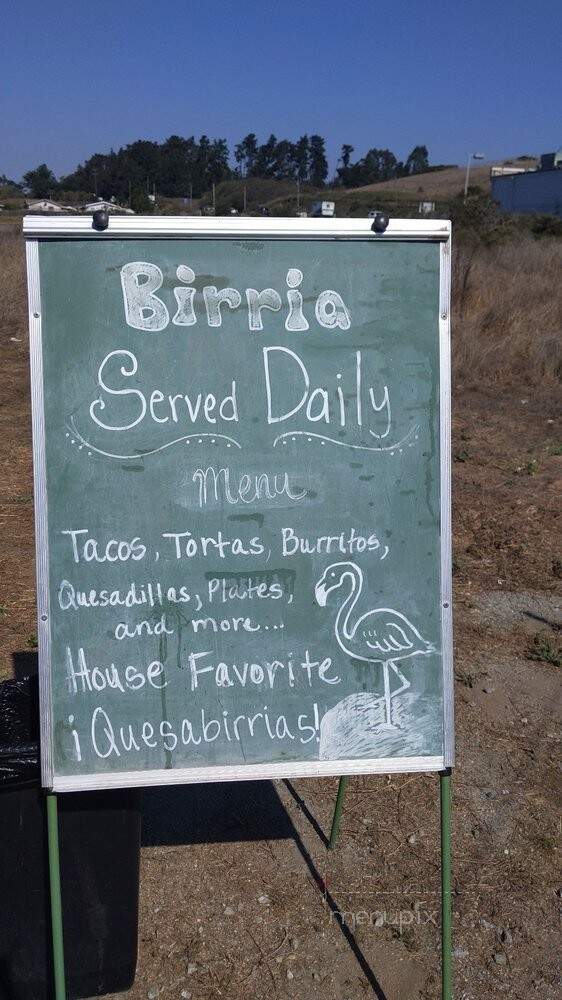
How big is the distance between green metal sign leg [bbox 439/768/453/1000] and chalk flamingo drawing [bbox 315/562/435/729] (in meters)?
0.22

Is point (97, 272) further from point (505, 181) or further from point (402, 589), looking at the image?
point (505, 181)

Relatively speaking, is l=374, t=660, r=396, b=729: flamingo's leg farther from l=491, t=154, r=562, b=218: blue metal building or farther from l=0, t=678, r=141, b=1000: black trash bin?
l=491, t=154, r=562, b=218: blue metal building

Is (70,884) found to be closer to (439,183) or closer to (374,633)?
(374,633)

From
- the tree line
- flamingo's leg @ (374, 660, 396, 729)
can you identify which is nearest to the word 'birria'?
flamingo's leg @ (374, 660, 396, 729)

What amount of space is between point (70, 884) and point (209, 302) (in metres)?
1.67

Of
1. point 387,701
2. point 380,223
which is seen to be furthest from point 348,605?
point 380,223

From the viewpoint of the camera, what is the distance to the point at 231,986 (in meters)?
2.88

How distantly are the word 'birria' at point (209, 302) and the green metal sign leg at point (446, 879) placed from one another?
1.29 m

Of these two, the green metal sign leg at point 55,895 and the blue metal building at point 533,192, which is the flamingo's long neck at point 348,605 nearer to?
the green metal sign leg at point 55,895

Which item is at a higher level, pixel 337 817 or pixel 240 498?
pixel 240 498

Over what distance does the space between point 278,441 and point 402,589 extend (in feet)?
1.75

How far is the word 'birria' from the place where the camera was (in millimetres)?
2402

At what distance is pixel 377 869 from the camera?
3.41 metres

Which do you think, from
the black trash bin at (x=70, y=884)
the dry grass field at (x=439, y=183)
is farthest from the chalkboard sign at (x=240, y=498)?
the dry grass field at (x=439, y=183)
